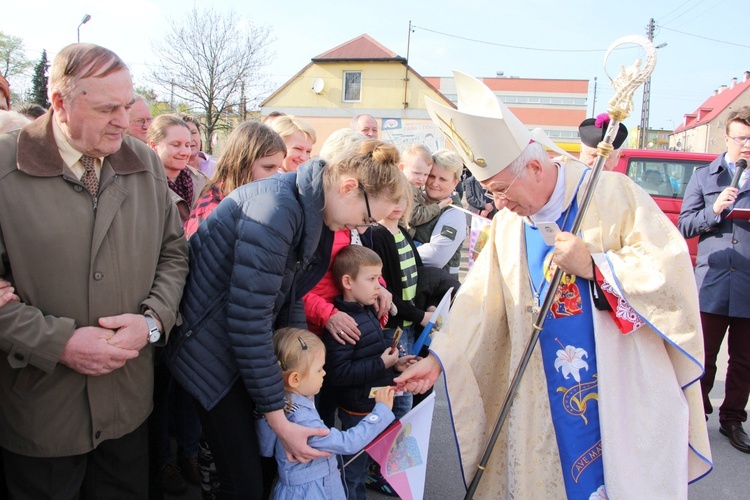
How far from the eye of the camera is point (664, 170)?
734cm

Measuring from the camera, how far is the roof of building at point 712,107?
156 ft

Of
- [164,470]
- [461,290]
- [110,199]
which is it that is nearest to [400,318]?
[461,290]

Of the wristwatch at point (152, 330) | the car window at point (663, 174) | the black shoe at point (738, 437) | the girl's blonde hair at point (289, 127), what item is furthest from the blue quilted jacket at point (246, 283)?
the car window at point (663, 174)

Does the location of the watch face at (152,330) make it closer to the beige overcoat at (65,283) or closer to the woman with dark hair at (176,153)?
the beige overcoat at (65,283)

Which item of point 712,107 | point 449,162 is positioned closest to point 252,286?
point 449,162

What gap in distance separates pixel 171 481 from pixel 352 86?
27711 millimetres

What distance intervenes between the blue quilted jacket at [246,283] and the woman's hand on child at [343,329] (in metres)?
0.47

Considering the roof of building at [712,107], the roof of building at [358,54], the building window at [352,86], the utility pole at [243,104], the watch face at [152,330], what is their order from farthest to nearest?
the roof of building at [712,107] → the building window at [352,86] → the roof of building at [358,54] → the utility pole at [243,104] → the watch face at [152,330]

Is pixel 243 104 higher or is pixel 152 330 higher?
pixel 243 104

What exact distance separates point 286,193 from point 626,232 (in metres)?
1.23

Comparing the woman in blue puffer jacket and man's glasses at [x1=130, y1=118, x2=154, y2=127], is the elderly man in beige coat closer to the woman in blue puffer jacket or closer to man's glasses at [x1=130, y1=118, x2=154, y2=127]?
the woman in blue puffer jacket

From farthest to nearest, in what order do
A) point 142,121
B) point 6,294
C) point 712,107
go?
point 712,107 < point 142,121 < point 6,294

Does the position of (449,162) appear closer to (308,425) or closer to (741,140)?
(741,140)

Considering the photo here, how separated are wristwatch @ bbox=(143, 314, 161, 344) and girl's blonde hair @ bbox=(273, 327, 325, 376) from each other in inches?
17.2
